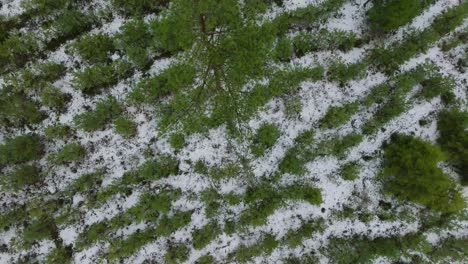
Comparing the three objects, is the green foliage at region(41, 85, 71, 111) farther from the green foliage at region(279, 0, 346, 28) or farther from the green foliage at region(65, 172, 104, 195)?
the green foliage at region(279, 0, 346, 28)

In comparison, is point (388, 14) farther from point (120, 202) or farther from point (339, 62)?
point (120, 202)

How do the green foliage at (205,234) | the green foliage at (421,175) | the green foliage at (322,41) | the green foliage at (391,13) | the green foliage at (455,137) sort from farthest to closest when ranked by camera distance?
the green foliage at (205,234) < the green foliage at (322,41) < the green foliage at (455,137) < the green foliage at (391,13) < the green foliage at (421,175)

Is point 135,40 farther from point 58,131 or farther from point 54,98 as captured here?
point 58,131

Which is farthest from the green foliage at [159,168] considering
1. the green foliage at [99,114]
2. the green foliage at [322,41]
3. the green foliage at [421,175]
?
the green foliage at [421,175]

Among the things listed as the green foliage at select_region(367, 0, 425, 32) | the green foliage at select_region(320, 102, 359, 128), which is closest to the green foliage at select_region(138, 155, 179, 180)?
the green foliage at select_region(320, 102, 359, 128)

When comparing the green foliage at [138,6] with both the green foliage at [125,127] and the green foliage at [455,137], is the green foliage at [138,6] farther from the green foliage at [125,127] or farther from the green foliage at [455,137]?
the green foliage at [455,137]

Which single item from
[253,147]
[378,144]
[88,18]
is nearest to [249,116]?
[253,147]
